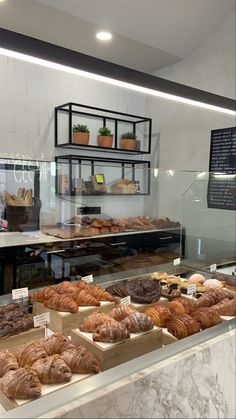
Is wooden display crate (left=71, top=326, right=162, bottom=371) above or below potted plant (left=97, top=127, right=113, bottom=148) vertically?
below

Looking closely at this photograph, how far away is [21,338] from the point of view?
3.81ft

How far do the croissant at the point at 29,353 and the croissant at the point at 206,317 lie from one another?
626mm

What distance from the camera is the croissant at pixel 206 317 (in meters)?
1.34

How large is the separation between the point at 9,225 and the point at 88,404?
1473 millimetres

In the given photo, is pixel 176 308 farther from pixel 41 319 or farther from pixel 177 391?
pixel 41 319

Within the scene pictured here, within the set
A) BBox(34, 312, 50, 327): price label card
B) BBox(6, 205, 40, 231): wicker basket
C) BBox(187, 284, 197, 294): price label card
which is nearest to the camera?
BBox(34, 312, 50, 327): price label card

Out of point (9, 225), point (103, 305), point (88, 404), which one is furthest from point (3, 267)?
point (88, 404)

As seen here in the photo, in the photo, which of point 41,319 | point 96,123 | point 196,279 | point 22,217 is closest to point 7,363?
point 41,319

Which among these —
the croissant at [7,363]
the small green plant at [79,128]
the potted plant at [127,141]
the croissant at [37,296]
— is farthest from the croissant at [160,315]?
the potted plant at [127,141]

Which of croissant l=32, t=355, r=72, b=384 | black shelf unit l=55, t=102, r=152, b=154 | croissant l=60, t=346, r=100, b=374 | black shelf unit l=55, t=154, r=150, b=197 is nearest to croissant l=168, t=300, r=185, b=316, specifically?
croissant l=60, t=346, r=100, b=374

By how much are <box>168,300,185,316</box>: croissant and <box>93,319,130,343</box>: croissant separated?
32 cm

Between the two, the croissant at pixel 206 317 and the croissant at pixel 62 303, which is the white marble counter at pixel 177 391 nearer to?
the croissant at pixel 206 317

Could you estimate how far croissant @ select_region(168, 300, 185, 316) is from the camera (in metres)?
1.40

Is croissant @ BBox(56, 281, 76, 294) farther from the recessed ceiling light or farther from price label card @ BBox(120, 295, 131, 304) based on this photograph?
the recessed ceiling light
